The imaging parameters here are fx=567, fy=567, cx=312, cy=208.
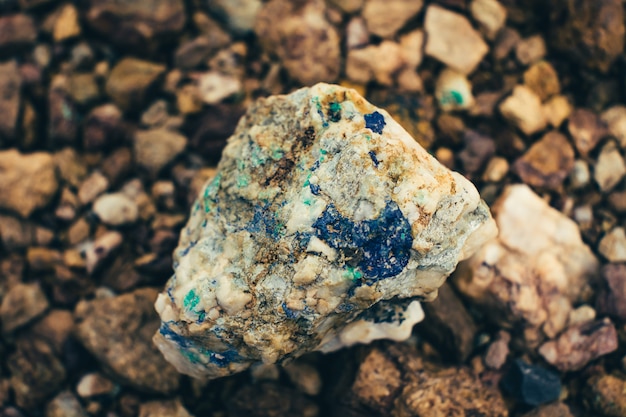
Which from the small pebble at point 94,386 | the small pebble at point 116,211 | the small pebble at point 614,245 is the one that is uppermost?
the small pebble at point 614,245

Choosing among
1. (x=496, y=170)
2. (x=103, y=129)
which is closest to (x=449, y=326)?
(x=496, y=170)

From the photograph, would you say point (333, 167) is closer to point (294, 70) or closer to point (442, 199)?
point (442, 199)

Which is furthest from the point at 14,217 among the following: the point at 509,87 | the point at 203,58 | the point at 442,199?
the point at 509,87

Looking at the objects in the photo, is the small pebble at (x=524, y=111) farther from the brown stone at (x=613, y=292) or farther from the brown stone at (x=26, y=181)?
the brown stone at (x=26, y=181)

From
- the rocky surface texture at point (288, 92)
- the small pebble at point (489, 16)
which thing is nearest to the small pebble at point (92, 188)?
the rocky surface texture at point (288, 92)

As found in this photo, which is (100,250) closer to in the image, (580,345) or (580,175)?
(580,345)
